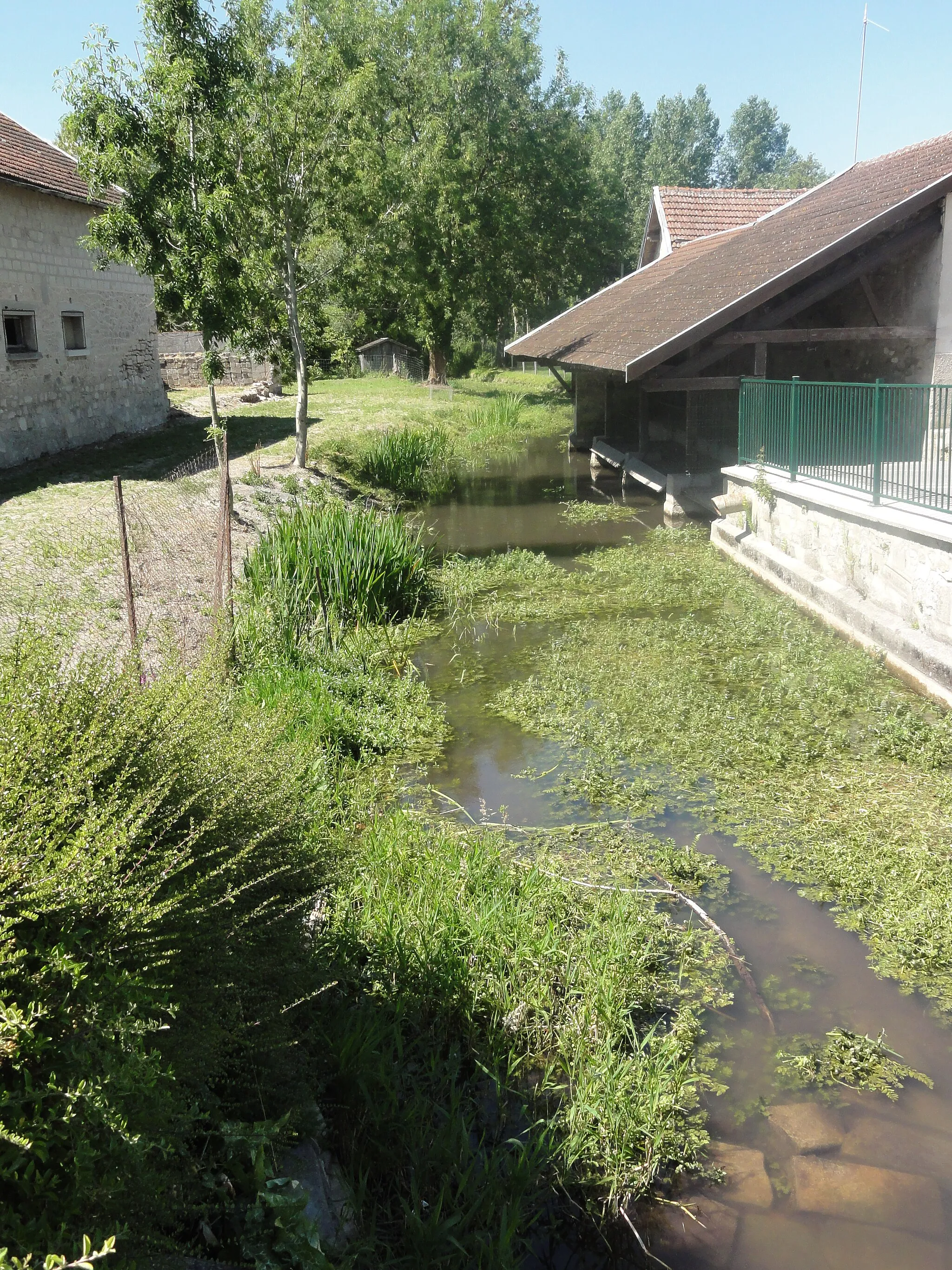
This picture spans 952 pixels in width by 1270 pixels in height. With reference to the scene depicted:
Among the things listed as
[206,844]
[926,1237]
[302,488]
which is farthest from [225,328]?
[926,1237]

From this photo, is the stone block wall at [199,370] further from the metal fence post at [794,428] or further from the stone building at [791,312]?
the metal fence post at [794,428]

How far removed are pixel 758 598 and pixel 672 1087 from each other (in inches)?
296

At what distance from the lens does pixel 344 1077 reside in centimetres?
360

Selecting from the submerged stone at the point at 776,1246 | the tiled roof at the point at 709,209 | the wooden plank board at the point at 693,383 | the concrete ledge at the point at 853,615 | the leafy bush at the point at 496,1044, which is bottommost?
the submerged stone at the point at 776,1246

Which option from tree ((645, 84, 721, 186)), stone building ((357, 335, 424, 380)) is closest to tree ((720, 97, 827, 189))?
tree ((645, 84, 721, 186))

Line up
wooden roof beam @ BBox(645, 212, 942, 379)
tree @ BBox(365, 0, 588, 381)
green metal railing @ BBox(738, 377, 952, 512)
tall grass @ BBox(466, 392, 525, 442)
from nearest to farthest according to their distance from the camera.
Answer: green metal railing @ BBox(738, 377, 952, 512) < wooden roof beam @ BBox(645, 212, 942, 379) < tall grass @ BBox(466, 392, 525, 442) < tree @ BBox(365, 0, 588, 381)

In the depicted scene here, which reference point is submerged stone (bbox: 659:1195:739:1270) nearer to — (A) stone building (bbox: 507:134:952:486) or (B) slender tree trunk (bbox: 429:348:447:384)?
(A) stone building (bbox: 507:134:952:486)

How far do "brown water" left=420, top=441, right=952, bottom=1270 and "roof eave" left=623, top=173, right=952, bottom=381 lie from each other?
7.11 metres

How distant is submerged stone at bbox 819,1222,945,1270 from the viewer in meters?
3.23

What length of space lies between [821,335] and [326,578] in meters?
7.98

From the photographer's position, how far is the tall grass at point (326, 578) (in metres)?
8.77

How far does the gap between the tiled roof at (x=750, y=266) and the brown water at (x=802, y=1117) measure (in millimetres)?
7774

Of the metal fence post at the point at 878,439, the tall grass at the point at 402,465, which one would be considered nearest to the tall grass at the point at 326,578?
the metal fence post at the point at 878,439

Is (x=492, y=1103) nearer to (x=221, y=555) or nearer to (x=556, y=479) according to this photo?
(x=221, y=555)
